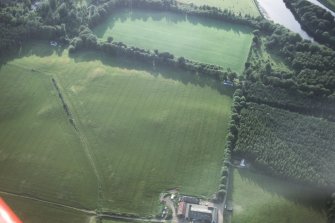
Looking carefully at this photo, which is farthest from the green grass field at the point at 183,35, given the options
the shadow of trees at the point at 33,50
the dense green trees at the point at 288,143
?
the dense green trees at the point at 288,143

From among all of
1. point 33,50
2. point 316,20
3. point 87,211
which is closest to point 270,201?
point 87,211

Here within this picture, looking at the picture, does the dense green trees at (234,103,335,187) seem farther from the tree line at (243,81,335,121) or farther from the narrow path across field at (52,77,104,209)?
the narrow path across field at (52,77,104,209)

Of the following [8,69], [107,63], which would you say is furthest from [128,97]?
[8,69]

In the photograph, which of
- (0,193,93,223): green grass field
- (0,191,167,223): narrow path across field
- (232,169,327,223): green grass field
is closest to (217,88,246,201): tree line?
(232,169,327,223): green grass field

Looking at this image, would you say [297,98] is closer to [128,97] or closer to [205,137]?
[205,137]

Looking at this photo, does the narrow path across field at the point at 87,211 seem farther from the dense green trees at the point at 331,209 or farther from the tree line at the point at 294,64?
the tree line at the point at 294,64
